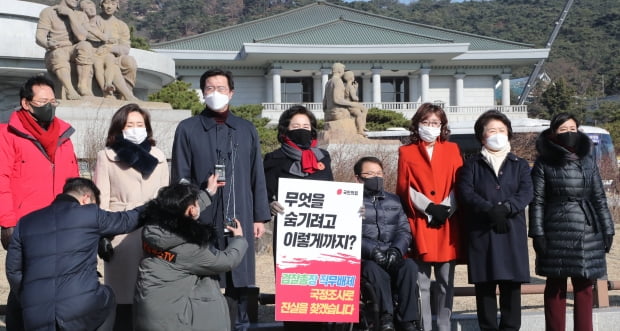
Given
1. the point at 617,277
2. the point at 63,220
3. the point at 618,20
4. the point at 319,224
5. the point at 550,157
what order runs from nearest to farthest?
the point at 63,220 < the point at 319,224 < the point at 550,157 < the point at 617,277 < the point at 618,20

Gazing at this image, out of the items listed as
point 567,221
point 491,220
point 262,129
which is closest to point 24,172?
point 491,220

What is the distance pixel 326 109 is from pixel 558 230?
11.8 m

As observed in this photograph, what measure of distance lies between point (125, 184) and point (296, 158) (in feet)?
3.78

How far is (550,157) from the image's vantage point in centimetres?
530

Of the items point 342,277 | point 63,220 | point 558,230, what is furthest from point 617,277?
point 63,220

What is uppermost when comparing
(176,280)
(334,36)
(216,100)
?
(334,36)

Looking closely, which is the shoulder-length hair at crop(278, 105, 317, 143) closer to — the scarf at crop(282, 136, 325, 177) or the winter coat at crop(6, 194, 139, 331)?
the scarf at crop(282, 136, 325, 177)

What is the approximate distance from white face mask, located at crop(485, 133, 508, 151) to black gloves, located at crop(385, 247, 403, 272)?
1014 millimetres

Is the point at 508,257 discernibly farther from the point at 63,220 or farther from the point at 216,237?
the point at 63,220

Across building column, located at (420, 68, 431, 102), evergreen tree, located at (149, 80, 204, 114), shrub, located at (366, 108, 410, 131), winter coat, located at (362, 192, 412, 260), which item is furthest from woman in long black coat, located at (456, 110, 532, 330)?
building column, located at (420, 68, 431, 102)

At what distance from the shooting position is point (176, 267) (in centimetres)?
419

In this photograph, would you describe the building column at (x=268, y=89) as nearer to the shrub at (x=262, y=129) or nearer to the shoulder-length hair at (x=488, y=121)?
the shrub at (x=262, y=129)

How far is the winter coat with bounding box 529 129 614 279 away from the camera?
5164mm

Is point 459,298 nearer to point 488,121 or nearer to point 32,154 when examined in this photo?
point 488,121
